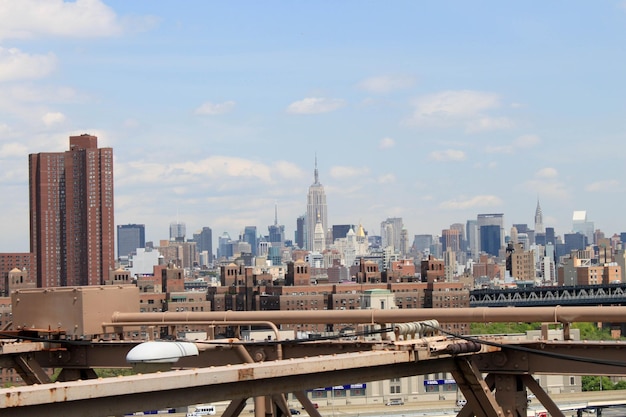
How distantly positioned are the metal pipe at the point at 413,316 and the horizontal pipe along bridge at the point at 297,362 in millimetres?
21

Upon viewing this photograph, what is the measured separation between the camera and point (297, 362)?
1458 centimetres

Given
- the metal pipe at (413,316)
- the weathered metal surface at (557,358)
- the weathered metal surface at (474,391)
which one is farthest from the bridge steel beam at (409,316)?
the weathered metal surface at (474,391)

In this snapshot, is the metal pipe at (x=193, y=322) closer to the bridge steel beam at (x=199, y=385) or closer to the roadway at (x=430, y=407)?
the bridge steel beam at (x=199, y=385)

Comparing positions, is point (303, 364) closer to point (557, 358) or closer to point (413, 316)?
point (557, 358)

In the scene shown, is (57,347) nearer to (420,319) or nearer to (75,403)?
(420,319)

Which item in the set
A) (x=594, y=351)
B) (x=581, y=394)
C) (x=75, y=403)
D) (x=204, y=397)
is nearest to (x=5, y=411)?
(x=75, y=403)

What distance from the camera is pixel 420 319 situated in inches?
770

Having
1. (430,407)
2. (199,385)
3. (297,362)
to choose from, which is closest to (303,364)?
(297,362)

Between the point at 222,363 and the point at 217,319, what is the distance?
6.73 feet

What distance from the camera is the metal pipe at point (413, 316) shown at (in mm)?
17750

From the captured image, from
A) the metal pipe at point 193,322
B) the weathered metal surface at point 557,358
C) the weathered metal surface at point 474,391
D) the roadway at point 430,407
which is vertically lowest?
the roadway at point 430,407

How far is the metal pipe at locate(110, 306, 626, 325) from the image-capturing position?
699 inches

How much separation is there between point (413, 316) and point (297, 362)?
201 inches

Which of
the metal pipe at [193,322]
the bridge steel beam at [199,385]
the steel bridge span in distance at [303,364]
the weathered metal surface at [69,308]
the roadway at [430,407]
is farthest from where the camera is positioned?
the roadway at [430,407]
